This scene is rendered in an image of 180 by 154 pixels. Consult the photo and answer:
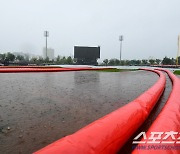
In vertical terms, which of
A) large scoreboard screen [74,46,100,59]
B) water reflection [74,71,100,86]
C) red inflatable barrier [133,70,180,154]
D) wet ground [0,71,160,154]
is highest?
large scoreboard screen [74,46,100,59]

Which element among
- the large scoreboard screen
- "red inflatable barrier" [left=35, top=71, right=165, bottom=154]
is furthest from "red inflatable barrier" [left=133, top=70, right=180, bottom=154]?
the large scoreboard screen

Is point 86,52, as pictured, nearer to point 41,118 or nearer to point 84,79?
point 84,79

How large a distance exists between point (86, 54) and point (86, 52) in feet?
1.54

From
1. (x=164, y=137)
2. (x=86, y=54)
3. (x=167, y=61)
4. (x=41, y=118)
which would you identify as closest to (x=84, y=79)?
(x=41, y=118)

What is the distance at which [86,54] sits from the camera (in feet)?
154

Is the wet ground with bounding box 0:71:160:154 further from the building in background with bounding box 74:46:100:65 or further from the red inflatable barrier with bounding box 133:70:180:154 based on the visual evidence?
the building in background with bounding box 74:46:100:65

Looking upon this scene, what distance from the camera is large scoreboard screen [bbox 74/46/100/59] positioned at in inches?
1847

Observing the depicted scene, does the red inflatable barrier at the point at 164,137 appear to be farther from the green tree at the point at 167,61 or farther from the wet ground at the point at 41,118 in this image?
the green tree at the point at 167,61

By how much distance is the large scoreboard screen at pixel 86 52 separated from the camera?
46.9 m

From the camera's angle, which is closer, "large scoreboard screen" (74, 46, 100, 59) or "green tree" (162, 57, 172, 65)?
"large scoreboard screen" (74, 46, 100, 59)

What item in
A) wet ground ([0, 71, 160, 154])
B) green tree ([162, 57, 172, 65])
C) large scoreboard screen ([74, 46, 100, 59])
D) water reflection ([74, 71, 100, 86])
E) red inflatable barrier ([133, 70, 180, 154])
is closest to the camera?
red inflatable barrier ([133, 70, 180, 154])

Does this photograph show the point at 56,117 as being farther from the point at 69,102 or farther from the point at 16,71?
the point at 16,71

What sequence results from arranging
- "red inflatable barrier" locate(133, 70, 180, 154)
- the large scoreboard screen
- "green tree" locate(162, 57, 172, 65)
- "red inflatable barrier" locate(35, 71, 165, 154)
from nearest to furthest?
"red inflatable barrier" locate(35, 71, 165, 154) → "red inflatable barrier" locate(133, 70, 180, 154) → the large scoreboard screen → "green tree" locate(162, 57, 172, 65)

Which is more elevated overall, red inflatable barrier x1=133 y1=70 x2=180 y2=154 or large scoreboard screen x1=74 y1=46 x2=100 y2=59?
large scoreboard screen x1=74 y1=46 x2=100 y2=59
